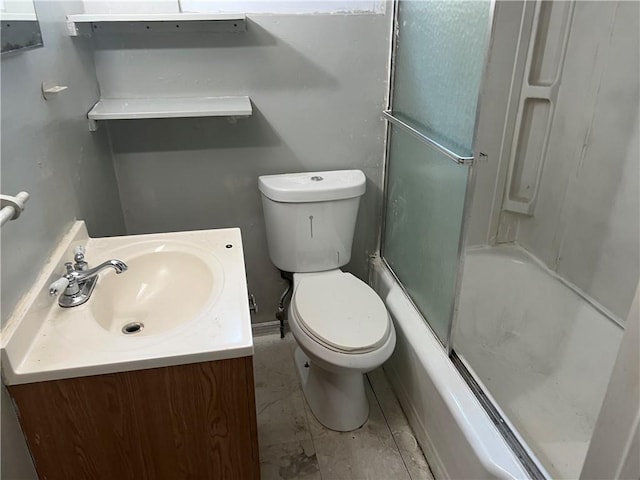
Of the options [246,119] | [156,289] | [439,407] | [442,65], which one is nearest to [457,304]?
[439,407]

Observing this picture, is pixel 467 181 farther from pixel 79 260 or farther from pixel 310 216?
pixel 79 260

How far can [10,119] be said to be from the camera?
3.40ft

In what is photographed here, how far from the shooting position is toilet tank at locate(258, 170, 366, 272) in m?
1.85

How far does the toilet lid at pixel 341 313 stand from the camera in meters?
1.61

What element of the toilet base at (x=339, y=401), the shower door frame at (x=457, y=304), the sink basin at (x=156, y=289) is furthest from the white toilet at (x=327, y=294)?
the sink basin at (x=156, y=289)

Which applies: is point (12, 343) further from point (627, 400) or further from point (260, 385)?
point (260, 385)

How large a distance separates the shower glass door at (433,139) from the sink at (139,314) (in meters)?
0.67

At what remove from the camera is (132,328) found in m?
1.27

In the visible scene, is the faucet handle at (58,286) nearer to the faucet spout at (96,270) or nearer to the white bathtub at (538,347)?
the faucet spout at (96,270)

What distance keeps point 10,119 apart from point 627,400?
4.05 ft

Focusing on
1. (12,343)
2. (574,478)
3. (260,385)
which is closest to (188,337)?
(12,343)

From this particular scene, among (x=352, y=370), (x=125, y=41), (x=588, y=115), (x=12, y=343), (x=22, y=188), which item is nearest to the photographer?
(x=12, y=343)

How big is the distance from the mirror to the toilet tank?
0.91 m

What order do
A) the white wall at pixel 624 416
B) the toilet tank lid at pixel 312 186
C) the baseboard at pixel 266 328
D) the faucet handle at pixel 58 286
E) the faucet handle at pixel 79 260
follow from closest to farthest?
the white wall at pixel 624 416 < the faucet handle at pixel 58 286 < the faucet handle at pixel 79 260 < the toilet tank lid at pixel 312 186 < the baseboard at pixel 266 328
